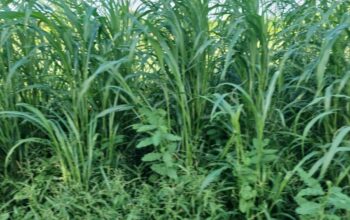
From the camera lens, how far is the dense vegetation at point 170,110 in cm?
281

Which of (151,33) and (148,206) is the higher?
(151,33)

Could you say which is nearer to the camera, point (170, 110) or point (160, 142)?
point (160, 142)

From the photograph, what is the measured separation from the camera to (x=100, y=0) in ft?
10.6

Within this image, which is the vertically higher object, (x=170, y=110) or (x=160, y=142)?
(x=170, y=110)

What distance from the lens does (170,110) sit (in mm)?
3143

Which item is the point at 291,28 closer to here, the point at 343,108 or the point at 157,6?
the point at 343,108

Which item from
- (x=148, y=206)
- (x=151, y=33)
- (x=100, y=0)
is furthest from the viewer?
(x=100, y=0)

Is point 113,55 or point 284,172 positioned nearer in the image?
point 284,172

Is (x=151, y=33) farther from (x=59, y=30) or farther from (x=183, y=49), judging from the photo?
(x=59, y=30)

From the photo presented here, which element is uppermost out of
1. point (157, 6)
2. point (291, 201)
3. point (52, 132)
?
point (157, 6)

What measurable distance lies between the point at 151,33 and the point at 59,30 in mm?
452

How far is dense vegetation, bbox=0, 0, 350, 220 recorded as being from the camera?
281 cm

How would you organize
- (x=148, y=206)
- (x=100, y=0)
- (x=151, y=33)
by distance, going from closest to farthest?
(x=148, y=206), (x=151, y=33), (x=100, y=0)

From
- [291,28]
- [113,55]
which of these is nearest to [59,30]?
[113,55]
